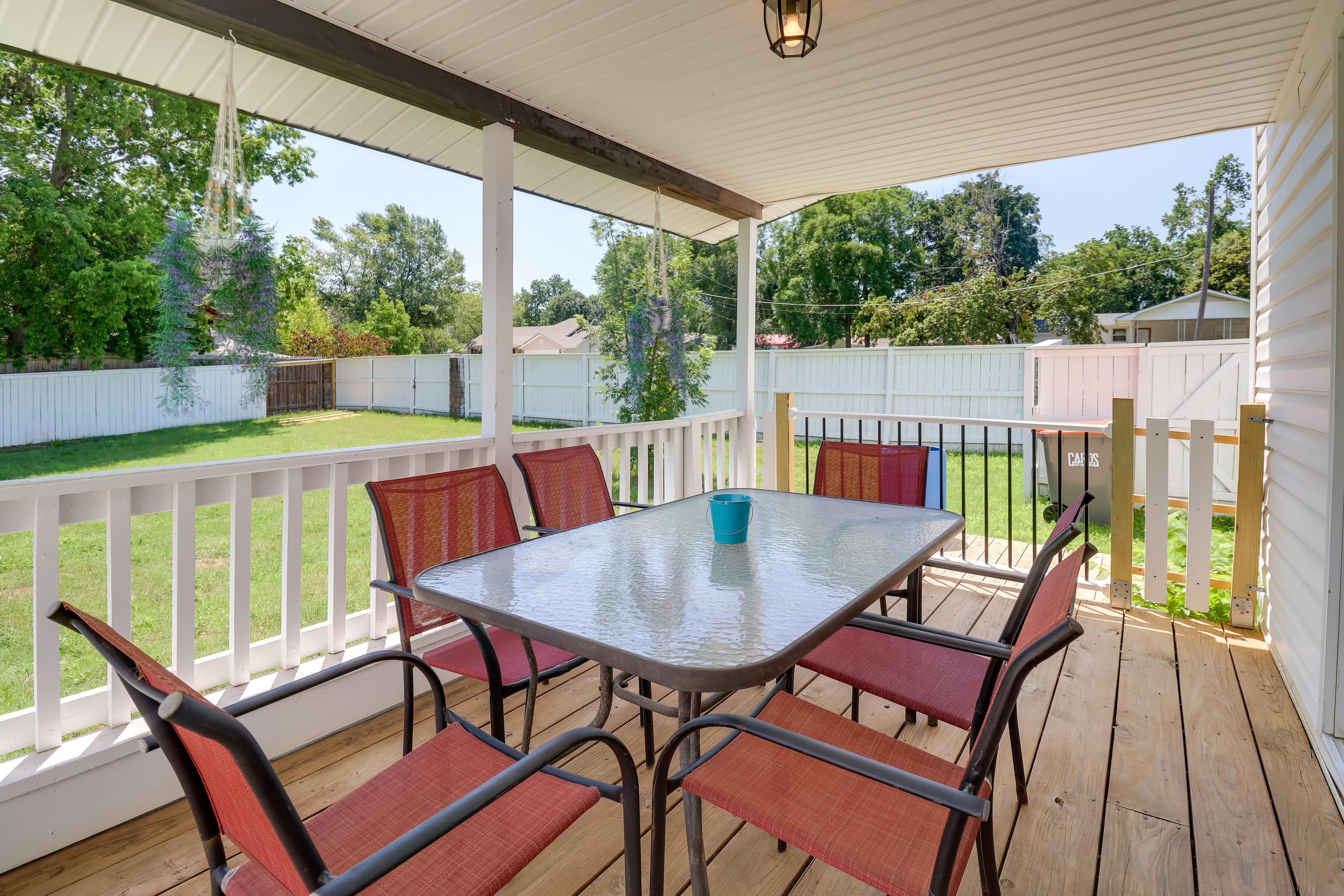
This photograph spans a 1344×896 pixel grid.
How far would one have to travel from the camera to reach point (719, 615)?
4.43 ft

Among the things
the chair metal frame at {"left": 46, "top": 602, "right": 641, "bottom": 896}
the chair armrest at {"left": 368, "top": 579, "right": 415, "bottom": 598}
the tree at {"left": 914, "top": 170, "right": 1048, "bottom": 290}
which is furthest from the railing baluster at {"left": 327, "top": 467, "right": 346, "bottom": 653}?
the tree at {"left": 914, "top": 170, "right": 1048, "bottom": 290}

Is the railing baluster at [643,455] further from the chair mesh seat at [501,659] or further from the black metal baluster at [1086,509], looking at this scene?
the black metal baluster at [1086,509]

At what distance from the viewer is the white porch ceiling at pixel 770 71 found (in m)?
2.28

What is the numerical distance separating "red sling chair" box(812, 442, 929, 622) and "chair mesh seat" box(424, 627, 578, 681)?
1395 mm

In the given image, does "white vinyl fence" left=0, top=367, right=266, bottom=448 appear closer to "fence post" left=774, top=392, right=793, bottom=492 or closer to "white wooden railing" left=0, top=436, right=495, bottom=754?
"white wooden railing" left=0, top=436, right=495, bottom=754

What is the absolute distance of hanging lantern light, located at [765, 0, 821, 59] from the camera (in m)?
2.12

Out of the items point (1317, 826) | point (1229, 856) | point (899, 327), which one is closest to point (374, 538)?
point (1229, 856)

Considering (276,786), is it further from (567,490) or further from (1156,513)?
(1156,513)

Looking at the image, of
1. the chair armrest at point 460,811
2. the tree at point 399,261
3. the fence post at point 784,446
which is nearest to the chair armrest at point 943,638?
the chair armrest at point 460,811

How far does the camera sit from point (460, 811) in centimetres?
92

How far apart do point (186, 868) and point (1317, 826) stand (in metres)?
3.06

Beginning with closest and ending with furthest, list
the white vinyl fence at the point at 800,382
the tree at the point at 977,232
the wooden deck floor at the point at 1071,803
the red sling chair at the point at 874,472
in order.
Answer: the wooden deck floor at the point at 1071,803 < the red sling chair at the point at 874,472 < the white vinyl fence at the point at 800,382 < the tree at the point at 977,232

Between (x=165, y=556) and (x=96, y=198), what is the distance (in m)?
3.01

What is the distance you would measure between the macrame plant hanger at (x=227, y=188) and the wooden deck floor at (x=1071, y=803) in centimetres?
174
